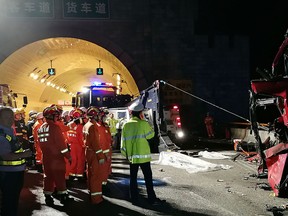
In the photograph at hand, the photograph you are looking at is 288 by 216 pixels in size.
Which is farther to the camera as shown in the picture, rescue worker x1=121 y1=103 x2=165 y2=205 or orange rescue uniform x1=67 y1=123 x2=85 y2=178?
orange rescue uniform x1=67 y1=123 x2=85 y2=178

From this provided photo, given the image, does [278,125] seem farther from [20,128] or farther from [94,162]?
[20,128]

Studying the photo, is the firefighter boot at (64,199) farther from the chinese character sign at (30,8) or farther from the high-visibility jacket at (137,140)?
the chinese character sign at (30,8)

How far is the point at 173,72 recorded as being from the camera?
2105 cm

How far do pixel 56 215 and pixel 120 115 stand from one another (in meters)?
10.8

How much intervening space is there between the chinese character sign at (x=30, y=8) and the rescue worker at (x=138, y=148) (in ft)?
50.6

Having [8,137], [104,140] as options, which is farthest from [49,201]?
[8,137]

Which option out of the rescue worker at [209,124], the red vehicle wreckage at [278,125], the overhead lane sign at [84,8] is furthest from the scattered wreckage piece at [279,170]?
the overhead lane sign at [84,8]

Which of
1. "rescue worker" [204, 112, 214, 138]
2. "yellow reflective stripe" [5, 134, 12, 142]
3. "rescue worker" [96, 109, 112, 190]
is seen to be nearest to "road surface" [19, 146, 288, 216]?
"rescue worker" [96, 109, 112, 190]

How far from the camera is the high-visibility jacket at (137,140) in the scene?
247 inches

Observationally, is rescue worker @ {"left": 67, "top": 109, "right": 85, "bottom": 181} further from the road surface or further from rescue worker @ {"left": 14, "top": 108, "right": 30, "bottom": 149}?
rescue worker @ {"left": 14, "top": 108, "right": 30, "bottom": 149}

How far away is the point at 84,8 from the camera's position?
64.2ft

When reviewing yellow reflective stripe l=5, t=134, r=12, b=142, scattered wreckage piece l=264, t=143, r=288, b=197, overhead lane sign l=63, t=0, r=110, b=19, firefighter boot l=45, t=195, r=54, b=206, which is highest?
overhead lane sign l=63, t=0, r=110, b=19

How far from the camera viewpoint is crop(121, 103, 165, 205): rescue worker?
6.27 m

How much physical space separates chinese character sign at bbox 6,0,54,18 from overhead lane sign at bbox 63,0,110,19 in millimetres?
972
